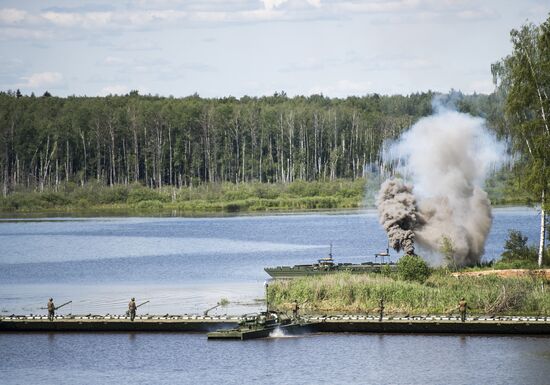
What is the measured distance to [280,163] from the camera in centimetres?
19288

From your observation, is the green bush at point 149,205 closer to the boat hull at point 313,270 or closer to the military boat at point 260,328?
the boat hull at point 313,270

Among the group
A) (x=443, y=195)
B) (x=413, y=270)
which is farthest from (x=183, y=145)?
(x=413, y=270)

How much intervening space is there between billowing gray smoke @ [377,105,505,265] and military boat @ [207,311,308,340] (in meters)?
19.4

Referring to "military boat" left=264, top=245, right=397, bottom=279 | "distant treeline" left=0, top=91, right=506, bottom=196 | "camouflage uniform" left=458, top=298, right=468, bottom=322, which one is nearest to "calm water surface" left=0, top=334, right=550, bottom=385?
"camouflage uniform" left=458, top=298, right=468, bottom=322

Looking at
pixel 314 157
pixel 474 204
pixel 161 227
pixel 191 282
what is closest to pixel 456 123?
pixel 474 204

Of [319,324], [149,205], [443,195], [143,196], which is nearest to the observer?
[319,324]

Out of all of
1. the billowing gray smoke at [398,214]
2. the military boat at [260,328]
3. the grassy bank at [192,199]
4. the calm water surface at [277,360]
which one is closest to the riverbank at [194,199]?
the grassy bank at [192,199]

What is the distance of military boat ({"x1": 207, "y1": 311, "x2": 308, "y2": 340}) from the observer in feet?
205

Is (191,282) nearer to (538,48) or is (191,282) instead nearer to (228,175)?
(538,48)

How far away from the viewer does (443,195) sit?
84.1 meters

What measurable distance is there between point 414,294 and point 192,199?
4123 inches

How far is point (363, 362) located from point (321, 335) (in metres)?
6.14

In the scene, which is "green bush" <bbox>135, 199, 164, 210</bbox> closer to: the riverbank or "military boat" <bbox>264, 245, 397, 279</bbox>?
the riverbank

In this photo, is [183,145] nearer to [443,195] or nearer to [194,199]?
[194,199]
